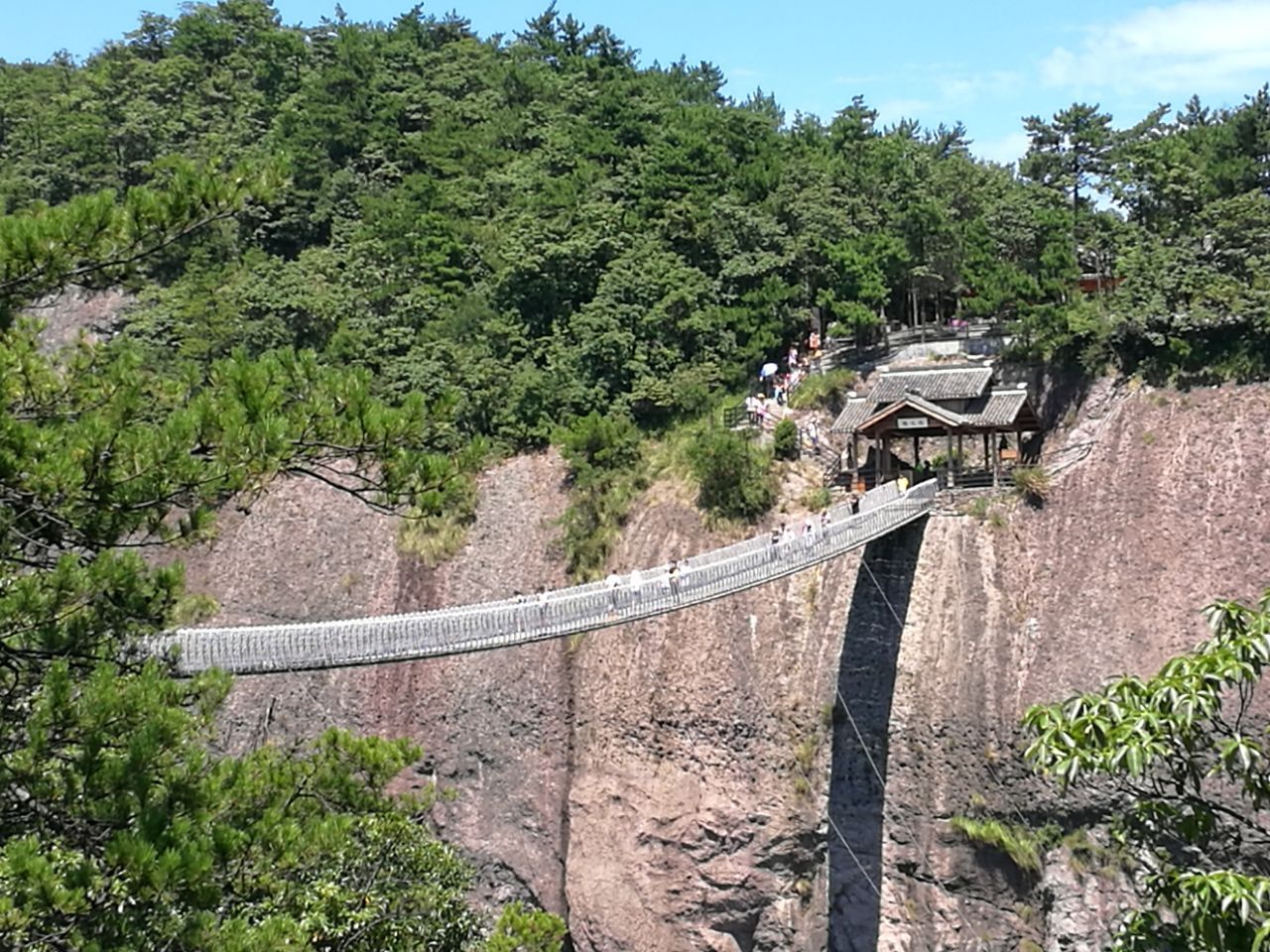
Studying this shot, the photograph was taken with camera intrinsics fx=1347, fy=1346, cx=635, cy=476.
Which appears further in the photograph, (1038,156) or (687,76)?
(687,76)

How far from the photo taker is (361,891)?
1197cm

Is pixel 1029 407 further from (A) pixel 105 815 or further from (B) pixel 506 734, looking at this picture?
(A) pixel 105 815

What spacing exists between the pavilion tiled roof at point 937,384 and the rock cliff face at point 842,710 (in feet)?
5.91

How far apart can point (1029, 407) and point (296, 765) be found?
15.5 meters

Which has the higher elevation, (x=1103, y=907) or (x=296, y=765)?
(x=296, y=765)

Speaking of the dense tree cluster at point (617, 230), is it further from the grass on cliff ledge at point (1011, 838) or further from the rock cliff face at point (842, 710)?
the grass on cliff ledge at point (1011, 838)

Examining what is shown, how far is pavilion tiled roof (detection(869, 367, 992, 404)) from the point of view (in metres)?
21.1

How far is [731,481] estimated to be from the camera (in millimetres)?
22656

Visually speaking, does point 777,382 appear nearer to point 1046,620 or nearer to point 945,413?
point 945,413

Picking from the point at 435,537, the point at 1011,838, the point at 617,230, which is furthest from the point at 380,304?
the point at 1011,838

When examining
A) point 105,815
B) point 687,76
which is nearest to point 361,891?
point 105,815

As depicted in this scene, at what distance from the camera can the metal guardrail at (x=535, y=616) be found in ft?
48.1

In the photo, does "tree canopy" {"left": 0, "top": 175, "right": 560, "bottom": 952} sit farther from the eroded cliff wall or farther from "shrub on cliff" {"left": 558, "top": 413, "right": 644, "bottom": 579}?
"shrub on cliff" {"left": 558, "top": 413, "right": 644, "bottom": 579}

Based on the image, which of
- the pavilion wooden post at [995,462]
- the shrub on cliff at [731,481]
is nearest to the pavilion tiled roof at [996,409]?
the pavilion wooden post at [995,462]
